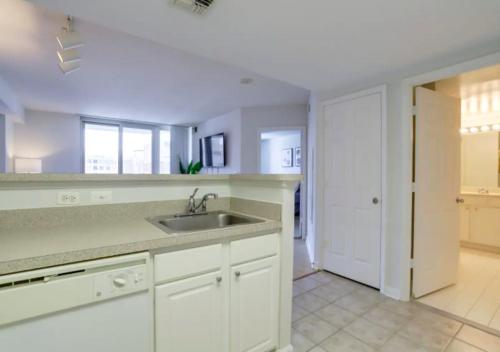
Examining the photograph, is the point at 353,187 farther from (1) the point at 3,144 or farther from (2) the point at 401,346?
(1) the point at 3,144

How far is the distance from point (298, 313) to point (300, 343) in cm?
37

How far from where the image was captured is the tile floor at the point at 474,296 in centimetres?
203

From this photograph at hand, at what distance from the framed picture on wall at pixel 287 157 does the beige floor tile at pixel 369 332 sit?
5518mm

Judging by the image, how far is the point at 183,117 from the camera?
221 inches

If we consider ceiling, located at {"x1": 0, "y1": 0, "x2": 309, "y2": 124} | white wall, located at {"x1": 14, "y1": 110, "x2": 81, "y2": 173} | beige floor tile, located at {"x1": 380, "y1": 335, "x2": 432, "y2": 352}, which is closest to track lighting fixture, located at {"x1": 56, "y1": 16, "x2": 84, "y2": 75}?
ceiling, located at {"x1": 0, "y1": 0, "x2": 309, "y2": 124}

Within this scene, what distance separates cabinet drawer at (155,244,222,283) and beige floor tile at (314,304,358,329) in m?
1.23

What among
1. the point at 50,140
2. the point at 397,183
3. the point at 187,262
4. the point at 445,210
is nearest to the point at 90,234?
the point at 187,262

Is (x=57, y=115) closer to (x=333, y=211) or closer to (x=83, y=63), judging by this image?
(x=83, y=63)

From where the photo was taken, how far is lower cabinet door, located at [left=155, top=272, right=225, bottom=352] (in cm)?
113

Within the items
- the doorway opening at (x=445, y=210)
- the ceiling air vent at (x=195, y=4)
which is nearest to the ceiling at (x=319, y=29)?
the ceiling air vent at (x=195, y=4)

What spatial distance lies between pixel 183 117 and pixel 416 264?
496 centimetres

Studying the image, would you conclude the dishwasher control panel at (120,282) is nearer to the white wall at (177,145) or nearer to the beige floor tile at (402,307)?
the beige floor tile at (402,307)

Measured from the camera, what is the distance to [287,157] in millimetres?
7355

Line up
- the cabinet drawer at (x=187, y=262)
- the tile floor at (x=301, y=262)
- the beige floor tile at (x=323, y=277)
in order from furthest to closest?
the tile floor at (x=301, y=262)
the beige floor tile at (x=323, y=277)
the cabinet drawer at (x=187, y=262)
